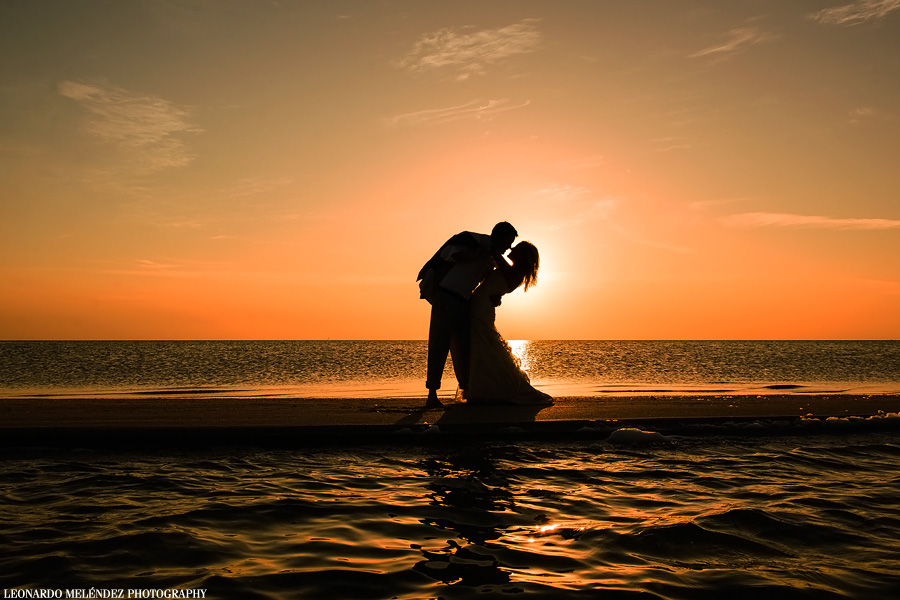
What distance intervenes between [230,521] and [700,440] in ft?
15.9

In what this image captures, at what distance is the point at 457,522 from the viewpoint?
4.15 meters

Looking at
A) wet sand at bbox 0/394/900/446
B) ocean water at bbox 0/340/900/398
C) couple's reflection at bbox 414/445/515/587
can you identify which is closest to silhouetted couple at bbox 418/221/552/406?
wet sand at bbox 0/394/900/446

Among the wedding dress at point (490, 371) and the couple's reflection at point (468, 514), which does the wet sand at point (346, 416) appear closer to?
the wedding dress at point (490, 371)

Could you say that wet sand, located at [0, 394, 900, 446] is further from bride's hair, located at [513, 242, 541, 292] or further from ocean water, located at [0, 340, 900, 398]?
ocean water, located at [0, 340, 900, 398]

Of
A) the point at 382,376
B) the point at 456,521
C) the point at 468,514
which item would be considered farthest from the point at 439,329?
the point at 382,376

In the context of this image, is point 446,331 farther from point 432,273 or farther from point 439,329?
point 432,273

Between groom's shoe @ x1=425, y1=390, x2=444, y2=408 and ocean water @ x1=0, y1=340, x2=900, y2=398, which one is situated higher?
groom's shoe @ x1=425, y1=390, x2=444, y2=408

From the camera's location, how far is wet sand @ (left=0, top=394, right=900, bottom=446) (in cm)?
634

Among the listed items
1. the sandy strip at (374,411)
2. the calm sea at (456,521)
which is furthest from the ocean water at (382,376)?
the calm sea at (456,521)

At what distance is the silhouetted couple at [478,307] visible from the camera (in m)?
8.73

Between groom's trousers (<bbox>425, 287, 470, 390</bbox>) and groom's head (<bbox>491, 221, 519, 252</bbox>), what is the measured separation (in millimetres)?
857

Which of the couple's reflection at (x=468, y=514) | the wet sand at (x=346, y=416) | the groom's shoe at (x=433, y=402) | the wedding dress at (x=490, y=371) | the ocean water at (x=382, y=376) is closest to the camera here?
the couple's reflection at (x=468, y=514)

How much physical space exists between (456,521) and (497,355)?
15.6 ft

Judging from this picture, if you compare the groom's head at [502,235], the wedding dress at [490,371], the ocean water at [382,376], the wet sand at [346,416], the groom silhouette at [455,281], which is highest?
the groom's head at [502,235]
